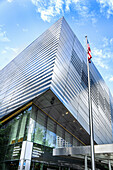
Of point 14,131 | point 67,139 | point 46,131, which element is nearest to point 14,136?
point 14,131

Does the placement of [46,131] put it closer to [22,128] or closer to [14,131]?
[22,128]

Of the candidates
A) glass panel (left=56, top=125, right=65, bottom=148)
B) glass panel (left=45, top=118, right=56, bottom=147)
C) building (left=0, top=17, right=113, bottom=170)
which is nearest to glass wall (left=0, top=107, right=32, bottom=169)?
building (left=0, top=17, right=113, bottom=170)

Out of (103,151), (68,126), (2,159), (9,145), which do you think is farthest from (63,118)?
(103,151)

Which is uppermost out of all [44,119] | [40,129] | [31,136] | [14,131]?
[44,119]

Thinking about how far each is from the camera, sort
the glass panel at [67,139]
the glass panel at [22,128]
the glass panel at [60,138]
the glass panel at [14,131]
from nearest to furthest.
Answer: the glass panel at [22,128] < the glass panel at [14,131] < the glass panel at [60,138] < the glass panel at [67,139]

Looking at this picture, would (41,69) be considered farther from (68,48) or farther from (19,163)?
(19,163)

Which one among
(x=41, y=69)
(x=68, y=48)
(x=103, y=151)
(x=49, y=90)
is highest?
(x=68, y=48)

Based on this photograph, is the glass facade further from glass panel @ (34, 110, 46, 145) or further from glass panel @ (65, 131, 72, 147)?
glass panel @ (65, 131, 72, 147)

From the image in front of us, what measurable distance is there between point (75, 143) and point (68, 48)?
1556 cm

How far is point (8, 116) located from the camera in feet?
68.1

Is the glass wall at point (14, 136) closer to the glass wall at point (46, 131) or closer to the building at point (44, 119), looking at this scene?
the building at point (44, 119)

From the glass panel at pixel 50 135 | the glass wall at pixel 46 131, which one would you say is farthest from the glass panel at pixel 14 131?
the glass panel at pixel 50 135

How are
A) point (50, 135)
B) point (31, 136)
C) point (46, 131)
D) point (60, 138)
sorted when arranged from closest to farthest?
point (31, 136) → point (46, 131) → point (50, 135) → point (60, 138)

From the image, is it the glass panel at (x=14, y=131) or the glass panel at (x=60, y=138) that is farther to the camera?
the glass panel at (x=60, y=138)
